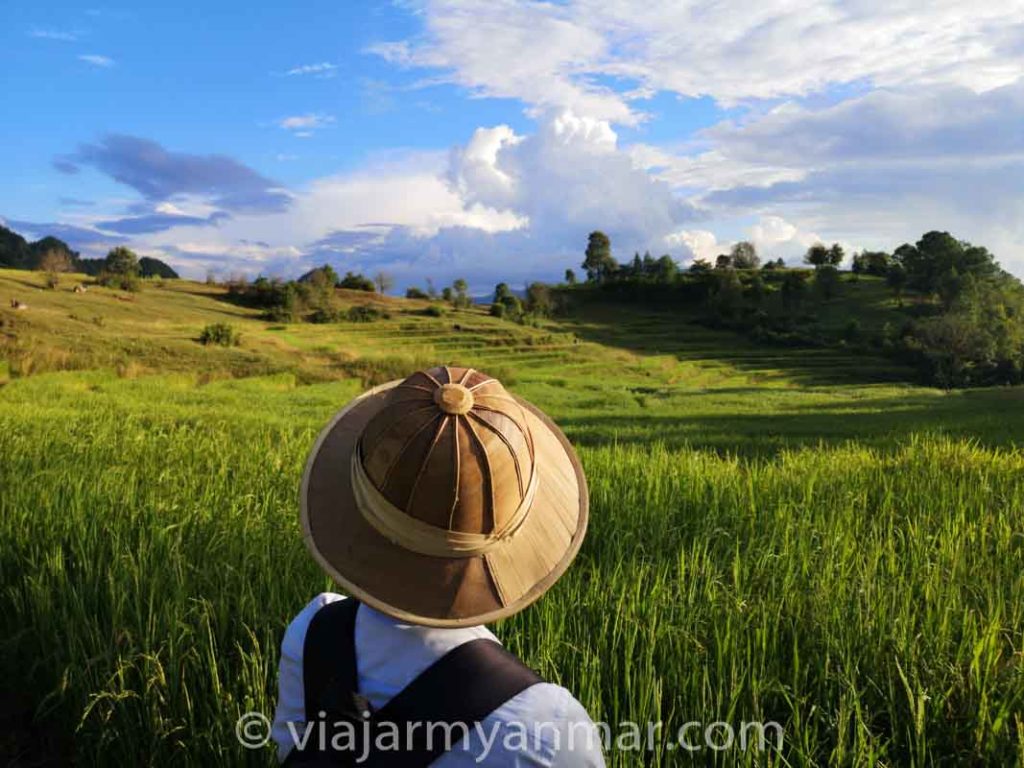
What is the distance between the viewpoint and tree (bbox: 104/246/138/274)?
62438 millimetres

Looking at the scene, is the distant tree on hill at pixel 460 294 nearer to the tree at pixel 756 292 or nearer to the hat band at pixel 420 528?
the tree at pixel 756 292

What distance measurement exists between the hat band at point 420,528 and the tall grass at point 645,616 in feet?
3.62

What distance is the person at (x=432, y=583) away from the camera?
1.12 m

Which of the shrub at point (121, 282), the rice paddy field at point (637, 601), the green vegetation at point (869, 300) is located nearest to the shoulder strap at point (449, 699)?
the rice paddy field at point (637, 601)

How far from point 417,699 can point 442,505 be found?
0.33m

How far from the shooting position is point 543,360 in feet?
167

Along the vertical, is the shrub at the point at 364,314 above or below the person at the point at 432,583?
above

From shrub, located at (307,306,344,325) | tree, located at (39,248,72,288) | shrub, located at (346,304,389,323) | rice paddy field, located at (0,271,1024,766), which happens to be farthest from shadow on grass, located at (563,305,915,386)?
rice paddy field, located at (0,271,1024,766)

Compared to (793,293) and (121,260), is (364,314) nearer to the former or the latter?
(121,260)

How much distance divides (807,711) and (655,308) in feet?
254

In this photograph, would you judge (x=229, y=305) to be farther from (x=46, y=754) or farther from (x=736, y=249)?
(x=736, y=249)

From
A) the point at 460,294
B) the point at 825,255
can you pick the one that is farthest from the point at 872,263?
the point at 460,294

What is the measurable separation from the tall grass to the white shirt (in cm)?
102

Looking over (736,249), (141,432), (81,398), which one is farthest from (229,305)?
(736,249)
